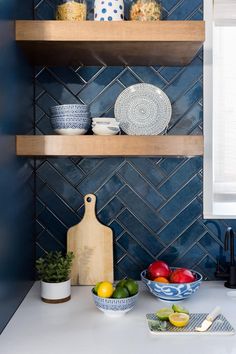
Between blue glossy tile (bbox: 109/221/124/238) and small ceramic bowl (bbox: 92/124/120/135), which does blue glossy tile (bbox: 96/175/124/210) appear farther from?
small ceramic bowl (bbox: 92/124/120/135)

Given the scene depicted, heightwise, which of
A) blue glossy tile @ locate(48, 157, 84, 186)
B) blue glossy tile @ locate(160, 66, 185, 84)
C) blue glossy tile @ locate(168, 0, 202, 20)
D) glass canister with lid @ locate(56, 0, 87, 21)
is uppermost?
blue glossy tile @ locate(168, 0, 202, 20)

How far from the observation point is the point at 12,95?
139cm

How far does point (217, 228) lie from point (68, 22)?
1019 millimetres

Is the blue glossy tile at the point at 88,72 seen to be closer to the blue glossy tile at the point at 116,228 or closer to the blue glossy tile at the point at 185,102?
the blue glossy tile at the point at 185,102

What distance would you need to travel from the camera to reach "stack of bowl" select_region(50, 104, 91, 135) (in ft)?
4.88

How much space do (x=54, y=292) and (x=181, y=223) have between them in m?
0.61

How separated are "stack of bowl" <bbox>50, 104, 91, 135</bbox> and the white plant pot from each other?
0.55m

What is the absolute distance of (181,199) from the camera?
1782 millimetres

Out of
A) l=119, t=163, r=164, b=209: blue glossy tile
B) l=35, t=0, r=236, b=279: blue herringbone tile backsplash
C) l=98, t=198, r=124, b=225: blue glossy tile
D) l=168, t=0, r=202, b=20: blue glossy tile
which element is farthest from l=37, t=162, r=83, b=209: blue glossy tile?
l=168, t=0, r=202, b=20: blue glossy tile

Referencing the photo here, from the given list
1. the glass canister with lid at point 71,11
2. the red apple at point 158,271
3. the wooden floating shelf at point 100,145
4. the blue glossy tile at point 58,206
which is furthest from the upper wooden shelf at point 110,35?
the red apple at point 158,271

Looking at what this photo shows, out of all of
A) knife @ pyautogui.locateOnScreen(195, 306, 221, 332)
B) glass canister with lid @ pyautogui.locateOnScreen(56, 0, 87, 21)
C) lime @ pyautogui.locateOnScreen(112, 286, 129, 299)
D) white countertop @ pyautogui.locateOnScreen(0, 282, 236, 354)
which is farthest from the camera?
glass canister with lid @ pyautogui.locateOnScreen(56, 0, 87, 21)

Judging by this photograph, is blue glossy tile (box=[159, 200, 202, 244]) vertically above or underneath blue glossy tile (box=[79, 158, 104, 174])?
underneath

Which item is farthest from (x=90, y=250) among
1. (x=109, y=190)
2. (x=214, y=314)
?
(x=214, y=314)

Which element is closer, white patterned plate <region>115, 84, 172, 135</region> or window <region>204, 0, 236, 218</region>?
white patterned plate <region>115, 84, 172, 135</region>
